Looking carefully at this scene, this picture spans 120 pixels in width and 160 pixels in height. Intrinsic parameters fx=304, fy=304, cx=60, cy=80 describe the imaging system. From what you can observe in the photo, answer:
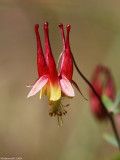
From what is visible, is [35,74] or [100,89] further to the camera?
[35,74]

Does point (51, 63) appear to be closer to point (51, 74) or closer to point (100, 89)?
point (51, 74)

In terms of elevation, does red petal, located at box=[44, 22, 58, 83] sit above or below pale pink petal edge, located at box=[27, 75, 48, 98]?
above

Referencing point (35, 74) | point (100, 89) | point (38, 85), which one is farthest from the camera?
point (35, 74)

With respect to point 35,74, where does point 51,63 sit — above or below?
below

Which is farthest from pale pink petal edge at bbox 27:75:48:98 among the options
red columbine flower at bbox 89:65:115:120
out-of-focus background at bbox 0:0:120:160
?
out-of-focus background at bbox 0:0:120:160

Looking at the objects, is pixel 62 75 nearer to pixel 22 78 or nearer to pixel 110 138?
pixel 110 138

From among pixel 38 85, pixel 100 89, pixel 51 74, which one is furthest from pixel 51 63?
pixel 100 89

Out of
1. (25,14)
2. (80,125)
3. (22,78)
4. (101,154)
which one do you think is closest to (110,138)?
(80,125)

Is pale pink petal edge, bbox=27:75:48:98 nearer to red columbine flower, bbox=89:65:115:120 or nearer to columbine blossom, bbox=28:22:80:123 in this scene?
columbine blossom, bbox=28:22:80:123

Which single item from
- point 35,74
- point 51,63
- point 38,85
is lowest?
point 38,85

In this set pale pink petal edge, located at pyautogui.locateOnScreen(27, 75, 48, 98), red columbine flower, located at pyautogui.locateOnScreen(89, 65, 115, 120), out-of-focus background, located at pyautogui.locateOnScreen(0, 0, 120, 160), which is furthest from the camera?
out-of-focus background, located at pyautogui.locateOnScreen(0, 0, 120, 160)
